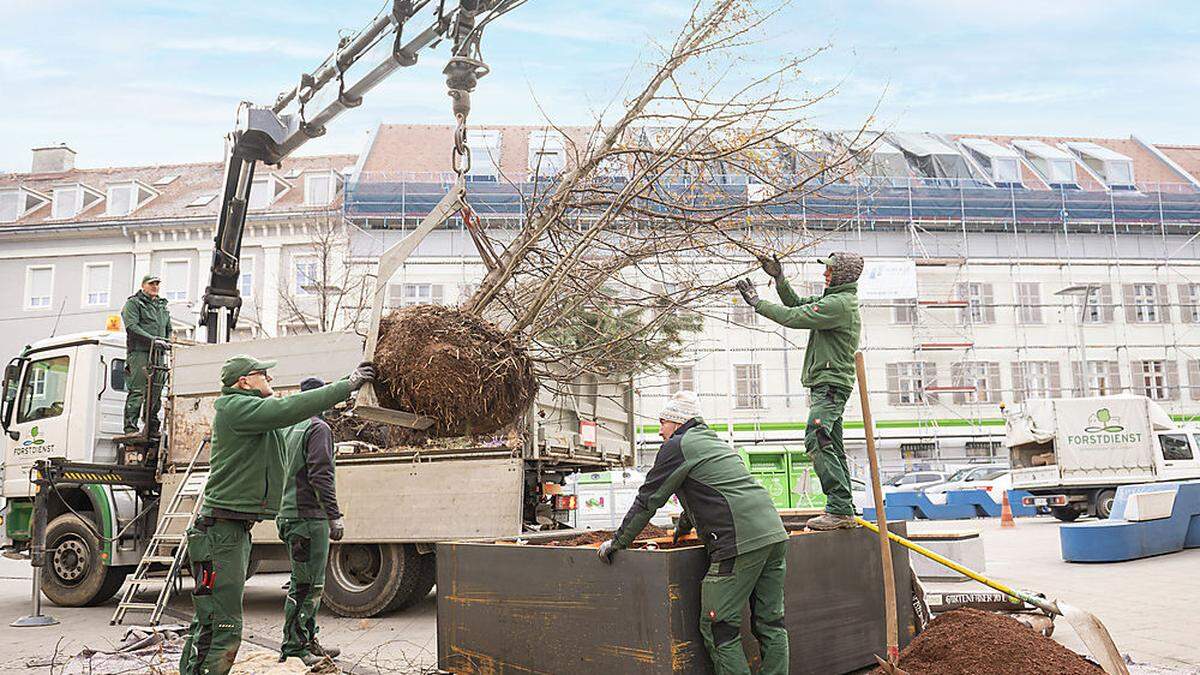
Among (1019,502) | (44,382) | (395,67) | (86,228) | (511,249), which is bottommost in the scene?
(1019,502)

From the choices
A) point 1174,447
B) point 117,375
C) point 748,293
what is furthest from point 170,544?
point 1174,447

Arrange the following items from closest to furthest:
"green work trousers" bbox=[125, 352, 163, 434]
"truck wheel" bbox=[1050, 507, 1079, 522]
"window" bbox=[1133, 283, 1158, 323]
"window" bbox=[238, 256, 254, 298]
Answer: "green work trousers" bbox=[125, 352, 163, 434] → "truck wheel" bbox=[1050, 507, 1079, 522] → "window" bbox=[238, 256, 254, 298] → "window" bbox=[1133, 283, 1158, 323]

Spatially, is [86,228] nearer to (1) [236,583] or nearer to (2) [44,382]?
(2) [44,382]

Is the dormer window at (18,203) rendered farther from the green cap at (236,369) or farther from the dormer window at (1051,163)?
the dormer window at (1051,163)

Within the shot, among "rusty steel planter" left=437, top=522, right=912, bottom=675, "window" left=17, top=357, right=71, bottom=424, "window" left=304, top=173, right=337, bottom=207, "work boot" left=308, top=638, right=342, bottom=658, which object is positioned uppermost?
"window" left=304, top=173, right=337, bottom=207

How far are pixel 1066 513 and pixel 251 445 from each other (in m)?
19.1

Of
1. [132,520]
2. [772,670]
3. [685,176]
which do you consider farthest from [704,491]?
[132,520]

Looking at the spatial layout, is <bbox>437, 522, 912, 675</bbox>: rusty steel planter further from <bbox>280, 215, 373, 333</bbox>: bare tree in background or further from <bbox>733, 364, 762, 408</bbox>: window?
<bbox>733, 364, 762, 408</bbox>: window

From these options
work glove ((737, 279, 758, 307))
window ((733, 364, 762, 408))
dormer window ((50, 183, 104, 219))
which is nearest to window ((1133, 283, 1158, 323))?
window ((733, 364, 762, 408))

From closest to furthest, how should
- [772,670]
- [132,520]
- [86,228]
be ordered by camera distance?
[772,670] < [132,520] < [86,228]

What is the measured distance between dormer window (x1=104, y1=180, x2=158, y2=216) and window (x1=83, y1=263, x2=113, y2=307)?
7.74 feet

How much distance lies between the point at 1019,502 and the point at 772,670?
20518mm

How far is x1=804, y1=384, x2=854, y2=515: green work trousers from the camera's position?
5.79 meters

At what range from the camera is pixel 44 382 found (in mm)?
10539
